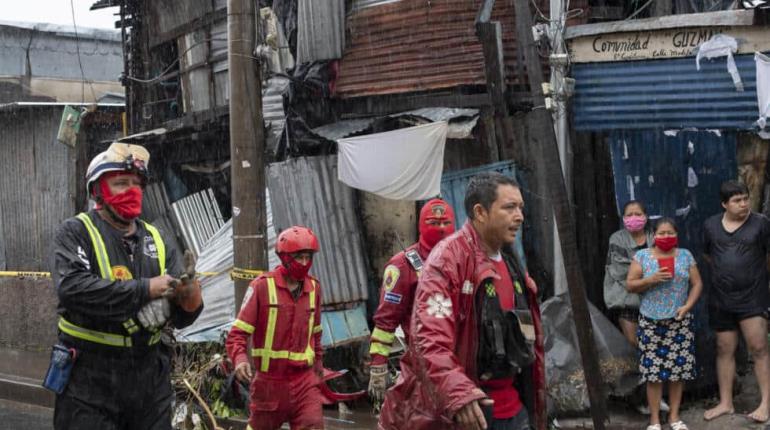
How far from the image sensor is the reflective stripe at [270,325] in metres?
7.19

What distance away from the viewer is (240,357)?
710 centimetres

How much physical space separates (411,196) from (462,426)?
663 cm

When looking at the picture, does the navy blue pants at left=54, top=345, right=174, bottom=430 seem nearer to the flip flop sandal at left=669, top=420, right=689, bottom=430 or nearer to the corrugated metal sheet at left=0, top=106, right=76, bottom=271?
the flip flop sandal at left=669, top=420, right=689, bottom=430

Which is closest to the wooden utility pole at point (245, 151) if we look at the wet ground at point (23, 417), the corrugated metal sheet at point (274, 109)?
the wet ground at point (23, 417)

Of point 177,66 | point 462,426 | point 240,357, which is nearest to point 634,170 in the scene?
point 240,357

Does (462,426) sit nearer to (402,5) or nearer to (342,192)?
(342,192)

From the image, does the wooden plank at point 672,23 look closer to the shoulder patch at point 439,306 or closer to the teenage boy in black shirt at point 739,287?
the teenage boy in black shirt at point 739,287

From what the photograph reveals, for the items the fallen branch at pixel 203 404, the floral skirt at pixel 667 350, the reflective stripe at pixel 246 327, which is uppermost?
the reflective stripe at pixel 246 327

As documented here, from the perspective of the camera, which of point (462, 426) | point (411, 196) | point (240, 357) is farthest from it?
point (411, 196)

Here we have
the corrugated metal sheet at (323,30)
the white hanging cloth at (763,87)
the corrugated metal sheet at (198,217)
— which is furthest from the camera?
the corrugated metal sheet at (198,217)

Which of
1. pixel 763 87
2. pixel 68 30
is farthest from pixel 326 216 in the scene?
pixel 68 30

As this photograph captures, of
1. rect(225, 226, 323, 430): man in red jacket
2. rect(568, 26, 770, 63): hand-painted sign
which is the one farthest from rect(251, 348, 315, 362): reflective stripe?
rect(568, 26, 770, 63): hand-painted sign

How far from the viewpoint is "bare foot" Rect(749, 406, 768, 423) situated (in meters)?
8.69

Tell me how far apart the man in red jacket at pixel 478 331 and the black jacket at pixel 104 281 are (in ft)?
3.75
